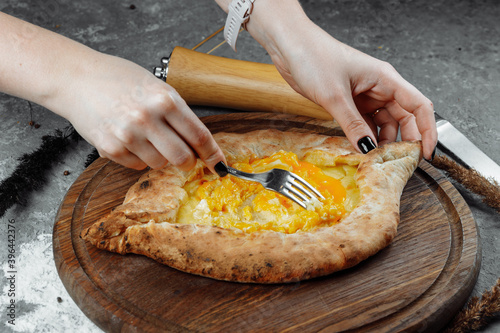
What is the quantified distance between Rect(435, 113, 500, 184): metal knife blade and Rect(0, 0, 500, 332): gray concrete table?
196mm

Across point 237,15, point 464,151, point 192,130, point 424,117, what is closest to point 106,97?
point 192,130

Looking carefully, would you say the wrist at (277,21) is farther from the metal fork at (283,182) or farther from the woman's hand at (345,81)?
the metal fork at (283,182)

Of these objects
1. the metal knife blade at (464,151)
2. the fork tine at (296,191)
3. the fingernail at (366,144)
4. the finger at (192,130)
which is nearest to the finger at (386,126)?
the metal knife blade at (464,151)

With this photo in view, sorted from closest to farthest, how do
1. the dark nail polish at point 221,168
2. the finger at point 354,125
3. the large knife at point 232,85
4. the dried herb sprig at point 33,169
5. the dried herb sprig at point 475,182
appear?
1. the dark nail polish at point 221,168
2. the finger at point 354,125
3. the dried herb sprig at point 475,182
4. the dried herb sprig at point 33,169
5. the large knife at point 232,85

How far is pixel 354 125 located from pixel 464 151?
3.59 ft

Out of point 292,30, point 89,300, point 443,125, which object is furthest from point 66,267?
point 443,125

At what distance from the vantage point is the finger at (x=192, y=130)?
2.60 meters

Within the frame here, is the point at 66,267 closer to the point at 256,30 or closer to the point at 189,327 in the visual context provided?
the point at 189,327

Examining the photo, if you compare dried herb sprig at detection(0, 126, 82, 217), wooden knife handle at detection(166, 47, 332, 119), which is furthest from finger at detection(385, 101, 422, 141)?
dried herb sprig at detection(0, 126, 82, 217)

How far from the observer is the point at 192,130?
2.68 metres

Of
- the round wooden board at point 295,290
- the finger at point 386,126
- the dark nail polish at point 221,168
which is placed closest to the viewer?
the round wooden board at point 295,290

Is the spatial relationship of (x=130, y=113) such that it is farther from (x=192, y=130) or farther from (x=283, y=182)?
(x=283, y=182)

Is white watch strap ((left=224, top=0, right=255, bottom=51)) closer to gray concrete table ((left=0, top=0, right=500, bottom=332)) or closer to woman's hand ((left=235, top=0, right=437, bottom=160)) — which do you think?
woman's hand ((left=235, top=0, right=437, bottom=160))

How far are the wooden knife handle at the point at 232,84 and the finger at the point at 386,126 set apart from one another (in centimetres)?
58
